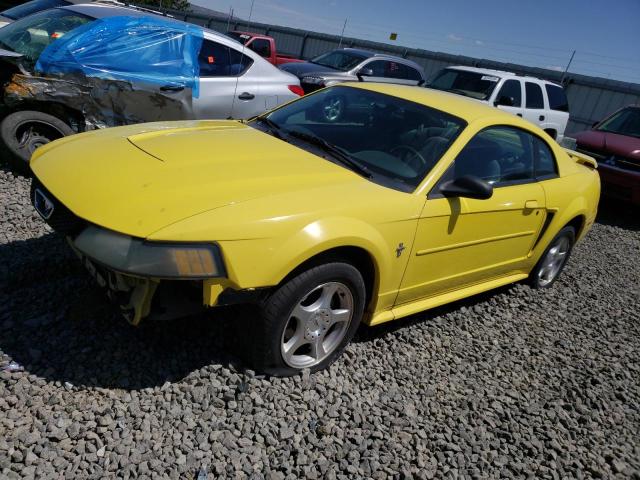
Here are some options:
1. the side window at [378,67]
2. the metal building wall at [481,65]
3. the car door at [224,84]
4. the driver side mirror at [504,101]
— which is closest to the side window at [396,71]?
the side window at [378,67]

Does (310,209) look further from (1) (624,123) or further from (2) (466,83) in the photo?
(1) (624,123)

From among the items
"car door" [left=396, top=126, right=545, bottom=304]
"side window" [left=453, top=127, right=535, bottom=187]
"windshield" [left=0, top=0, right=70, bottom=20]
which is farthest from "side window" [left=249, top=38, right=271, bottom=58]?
"car door" [left=396, top=126, right=545, bottom=304]

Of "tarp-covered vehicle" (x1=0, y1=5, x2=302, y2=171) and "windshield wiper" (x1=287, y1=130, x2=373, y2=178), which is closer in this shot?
"windshield wiper" (x1=287, y1=130, x2=373, y2=178)

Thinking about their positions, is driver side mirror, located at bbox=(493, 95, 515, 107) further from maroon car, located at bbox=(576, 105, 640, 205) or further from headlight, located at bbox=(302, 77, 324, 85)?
headlight, located at bbox=(302, 77, 324, 85)

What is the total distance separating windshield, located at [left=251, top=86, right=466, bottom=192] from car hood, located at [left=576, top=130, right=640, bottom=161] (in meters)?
6.01

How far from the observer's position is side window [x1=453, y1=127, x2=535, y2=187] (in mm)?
3164

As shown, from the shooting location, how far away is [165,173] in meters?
2.48

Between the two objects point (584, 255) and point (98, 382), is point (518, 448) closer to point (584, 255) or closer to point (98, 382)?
point (98, 382)

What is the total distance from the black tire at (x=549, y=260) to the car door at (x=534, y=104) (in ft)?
19.0

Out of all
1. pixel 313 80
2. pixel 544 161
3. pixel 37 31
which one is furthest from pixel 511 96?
pixel 37 31

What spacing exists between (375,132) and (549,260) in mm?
2360

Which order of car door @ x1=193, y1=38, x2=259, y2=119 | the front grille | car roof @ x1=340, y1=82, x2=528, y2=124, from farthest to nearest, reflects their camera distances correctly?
car door @ x1=193, y1=38, x2=259, y2=119, car roof @ x1=340, y1=82, x2=528, y2=124, the front grille

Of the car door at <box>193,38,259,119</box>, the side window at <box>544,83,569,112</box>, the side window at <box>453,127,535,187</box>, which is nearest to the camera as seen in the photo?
the side window at <box>453,127,535,187</box>

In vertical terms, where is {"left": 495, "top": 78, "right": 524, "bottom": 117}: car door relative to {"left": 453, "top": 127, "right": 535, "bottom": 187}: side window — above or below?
below
